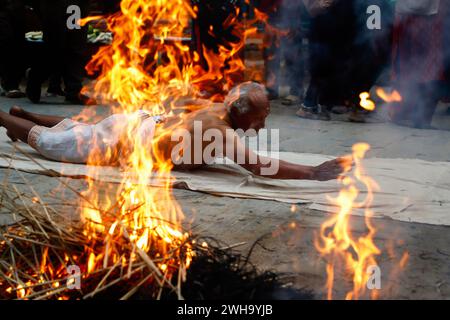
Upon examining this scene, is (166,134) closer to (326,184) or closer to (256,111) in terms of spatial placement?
(256,111)

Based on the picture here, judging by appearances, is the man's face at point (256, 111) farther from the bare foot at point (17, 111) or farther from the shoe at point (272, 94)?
the shoe at point (272, 94)

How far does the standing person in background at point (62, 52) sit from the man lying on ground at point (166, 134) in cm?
280

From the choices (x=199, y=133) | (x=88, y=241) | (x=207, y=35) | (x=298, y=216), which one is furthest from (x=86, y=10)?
(x=88, y=241)

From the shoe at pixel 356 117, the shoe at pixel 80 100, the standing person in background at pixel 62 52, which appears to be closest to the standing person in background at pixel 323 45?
the shoe at pixel 356 117

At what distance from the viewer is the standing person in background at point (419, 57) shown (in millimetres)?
6977

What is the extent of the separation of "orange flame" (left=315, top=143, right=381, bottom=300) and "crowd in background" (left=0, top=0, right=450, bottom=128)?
2.80 meters

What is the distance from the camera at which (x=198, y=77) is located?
869cm

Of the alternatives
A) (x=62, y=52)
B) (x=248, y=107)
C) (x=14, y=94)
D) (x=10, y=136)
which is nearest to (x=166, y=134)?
(x=248, y=107)

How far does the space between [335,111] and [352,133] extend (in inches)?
50.2

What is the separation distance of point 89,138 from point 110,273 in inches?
104

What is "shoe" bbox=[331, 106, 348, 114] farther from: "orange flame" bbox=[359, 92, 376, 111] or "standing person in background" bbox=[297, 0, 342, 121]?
"orange flame" bbox=[359, 92, 376, 111]

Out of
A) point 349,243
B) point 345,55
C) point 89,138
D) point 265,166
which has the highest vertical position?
point 345,55

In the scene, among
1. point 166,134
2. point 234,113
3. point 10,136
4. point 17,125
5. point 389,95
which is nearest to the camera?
point 234,113

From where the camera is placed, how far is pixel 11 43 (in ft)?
28.4
